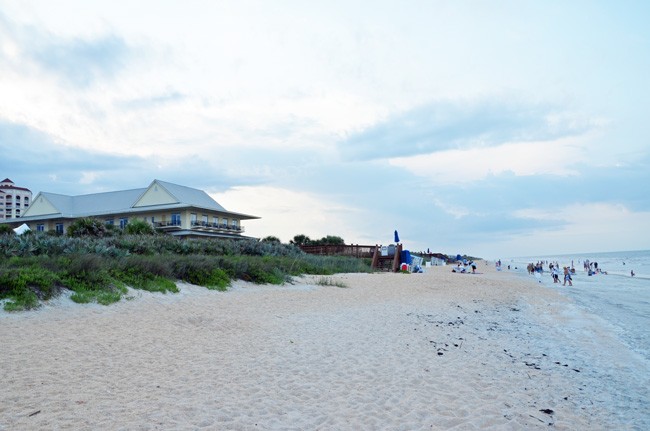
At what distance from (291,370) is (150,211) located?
44.9 metres

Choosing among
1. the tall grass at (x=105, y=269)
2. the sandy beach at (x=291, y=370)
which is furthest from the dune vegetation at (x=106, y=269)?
the sandy beach at (x=291, y=370)

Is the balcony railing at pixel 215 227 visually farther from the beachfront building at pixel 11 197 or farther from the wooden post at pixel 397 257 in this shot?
the beachfront building at pixel 11 197

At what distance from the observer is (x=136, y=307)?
10.6 meters

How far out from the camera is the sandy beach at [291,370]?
5016mm

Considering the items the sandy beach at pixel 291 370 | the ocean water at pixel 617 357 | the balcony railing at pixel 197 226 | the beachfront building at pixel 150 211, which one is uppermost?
the beachfront building at pixel 150 211

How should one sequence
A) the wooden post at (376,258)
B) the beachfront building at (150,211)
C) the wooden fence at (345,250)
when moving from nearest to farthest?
1. the wooden post at (376,258)
2. the wooden fence at (345,250)
3. the beachfront building at (150,211)

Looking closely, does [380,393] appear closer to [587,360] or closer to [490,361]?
[490,361]

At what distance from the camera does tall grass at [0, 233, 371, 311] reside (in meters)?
9.66

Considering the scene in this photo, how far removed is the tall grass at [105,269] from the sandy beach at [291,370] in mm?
543

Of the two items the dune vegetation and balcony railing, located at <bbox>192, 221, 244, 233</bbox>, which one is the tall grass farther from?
balcony railing, located at <bbox>192, 221, 244, 233</bbox>

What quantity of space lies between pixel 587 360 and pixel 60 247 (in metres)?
13.9

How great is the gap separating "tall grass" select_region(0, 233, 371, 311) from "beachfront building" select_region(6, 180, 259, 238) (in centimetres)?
2629

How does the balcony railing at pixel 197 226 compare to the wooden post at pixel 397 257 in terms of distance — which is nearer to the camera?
the wooden post at pixel 397 257

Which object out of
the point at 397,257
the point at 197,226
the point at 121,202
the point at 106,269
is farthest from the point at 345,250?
the point at 121,202
